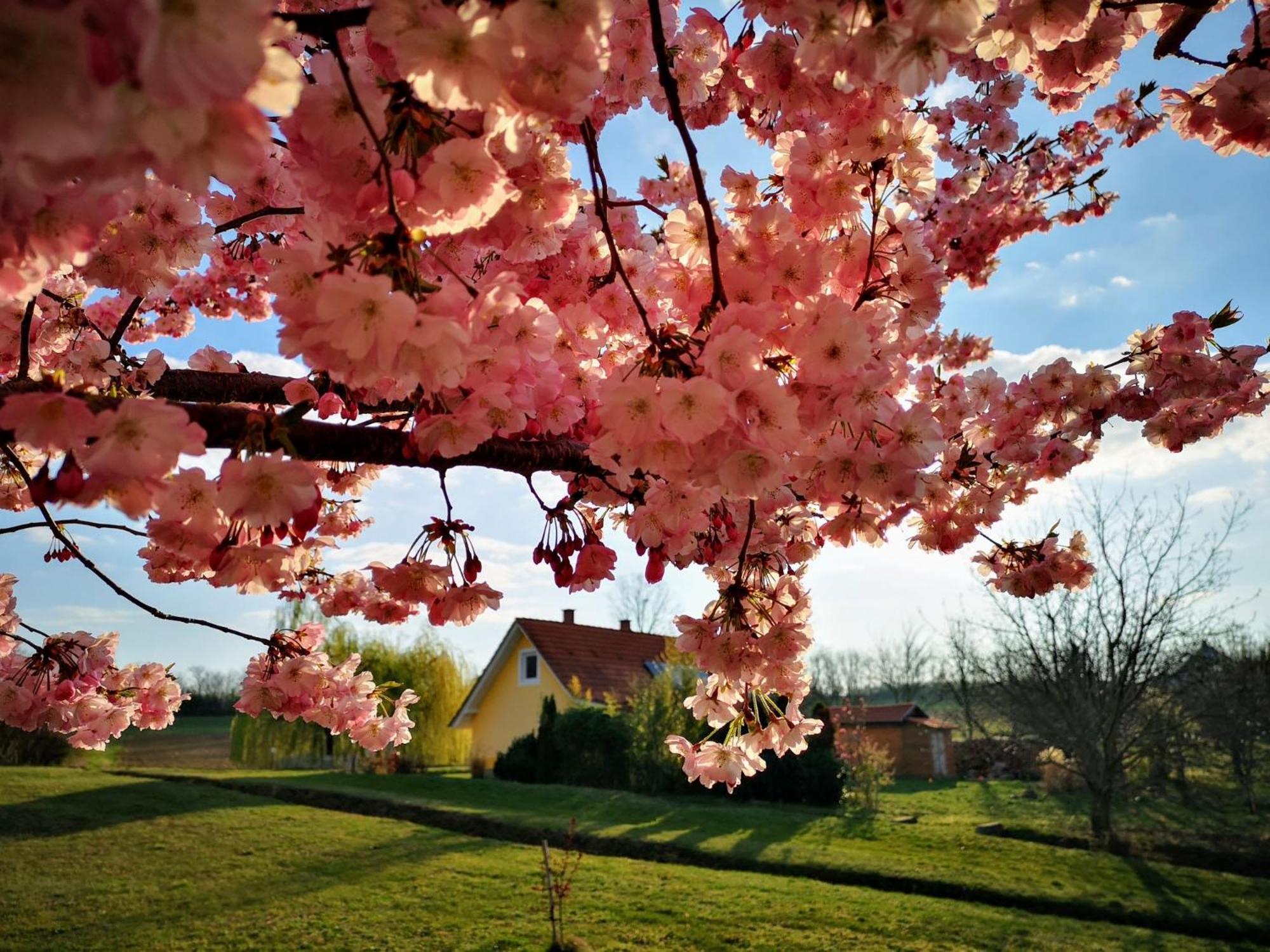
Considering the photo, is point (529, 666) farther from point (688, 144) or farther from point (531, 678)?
point (688, 144)

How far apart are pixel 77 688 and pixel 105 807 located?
1231cm

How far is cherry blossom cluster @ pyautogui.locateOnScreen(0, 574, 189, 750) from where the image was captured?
3365 millimetres

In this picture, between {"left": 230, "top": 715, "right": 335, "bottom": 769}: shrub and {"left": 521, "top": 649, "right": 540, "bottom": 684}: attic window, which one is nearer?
{"left": 230, "top": 715, "right": 335, "bottom": 769}: shrub

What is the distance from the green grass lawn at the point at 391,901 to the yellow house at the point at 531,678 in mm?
9903

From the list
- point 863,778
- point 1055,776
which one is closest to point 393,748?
point 863,778

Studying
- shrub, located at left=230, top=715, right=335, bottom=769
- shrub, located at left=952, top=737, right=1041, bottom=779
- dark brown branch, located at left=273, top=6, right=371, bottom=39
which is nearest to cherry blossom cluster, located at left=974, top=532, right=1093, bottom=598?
dark brown branch, located at left=273, top=6, right=371, bottom=39

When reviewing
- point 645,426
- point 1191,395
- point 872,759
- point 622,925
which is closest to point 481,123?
point 645,426

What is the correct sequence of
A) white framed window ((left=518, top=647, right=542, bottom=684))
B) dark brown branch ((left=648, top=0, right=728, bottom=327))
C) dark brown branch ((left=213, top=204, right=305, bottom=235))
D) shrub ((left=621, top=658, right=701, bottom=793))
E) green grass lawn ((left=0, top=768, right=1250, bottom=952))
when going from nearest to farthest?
dark brown branch ((left=648, top=0, right=728, bottom=327)) → dark brown branch ((left=213, top=204, right=305, bottom=235)) → green grass lawn ((left=0, top=768, right=1250, bottom=952)) → shrub ((left=621, top=658, right=701, bottom=793)) → white framed window ((left=518, top=647, right=542, bottom=684))

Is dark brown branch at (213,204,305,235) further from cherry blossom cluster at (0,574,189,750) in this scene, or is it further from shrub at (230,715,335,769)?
shrub at (230,715,335,769)

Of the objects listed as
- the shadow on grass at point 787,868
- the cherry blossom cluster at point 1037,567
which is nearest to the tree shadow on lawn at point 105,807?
the shadow on grass at point 787,868

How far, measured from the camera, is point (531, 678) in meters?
23.1

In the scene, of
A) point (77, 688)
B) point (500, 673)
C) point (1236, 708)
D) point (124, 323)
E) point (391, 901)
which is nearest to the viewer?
point (124, 323)

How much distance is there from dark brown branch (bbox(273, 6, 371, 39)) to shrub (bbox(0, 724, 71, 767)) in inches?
869

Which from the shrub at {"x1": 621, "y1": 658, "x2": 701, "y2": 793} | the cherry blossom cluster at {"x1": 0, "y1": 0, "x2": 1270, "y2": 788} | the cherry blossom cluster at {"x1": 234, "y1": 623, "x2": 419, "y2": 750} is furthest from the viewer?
the shrub at {"x1": 621, "y1": 658, "x2": 701, "y2": 793}
